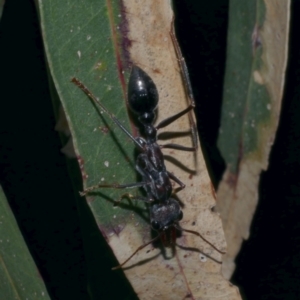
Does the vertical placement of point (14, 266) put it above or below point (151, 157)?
below

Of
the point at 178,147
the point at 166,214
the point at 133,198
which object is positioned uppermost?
the point at 178,147

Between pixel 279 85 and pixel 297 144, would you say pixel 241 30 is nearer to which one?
pixel 279 85

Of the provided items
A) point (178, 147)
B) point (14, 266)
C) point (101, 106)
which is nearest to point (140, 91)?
point (101, 106)

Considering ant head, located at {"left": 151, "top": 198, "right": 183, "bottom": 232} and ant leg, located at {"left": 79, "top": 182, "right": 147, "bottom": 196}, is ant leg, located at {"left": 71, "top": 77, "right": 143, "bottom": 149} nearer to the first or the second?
ant leg, located at {"left": 79, "top": 182, "right": 147, "bottom": 196}

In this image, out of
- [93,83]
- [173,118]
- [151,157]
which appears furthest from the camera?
[151,157]

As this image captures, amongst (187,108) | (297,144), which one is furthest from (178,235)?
(297,144)

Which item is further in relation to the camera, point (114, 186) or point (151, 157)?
point (151, 157)

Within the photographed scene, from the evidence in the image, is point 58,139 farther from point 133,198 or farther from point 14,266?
point 14,266

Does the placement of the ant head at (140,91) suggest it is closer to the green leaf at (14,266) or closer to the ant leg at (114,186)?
the ant leg at (114,186)
